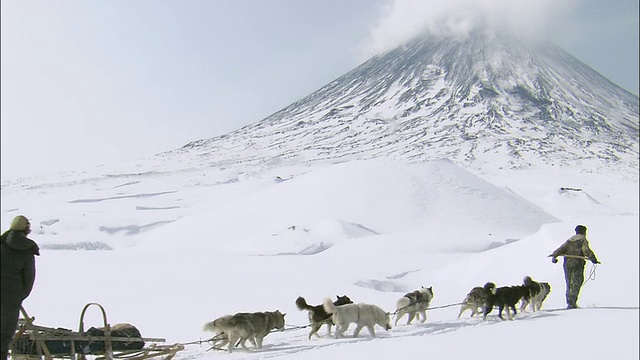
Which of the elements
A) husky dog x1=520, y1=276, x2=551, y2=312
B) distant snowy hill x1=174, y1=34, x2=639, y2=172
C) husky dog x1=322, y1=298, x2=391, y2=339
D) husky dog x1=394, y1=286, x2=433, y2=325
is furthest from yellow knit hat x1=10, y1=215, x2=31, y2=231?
distant snowy hill x1=174, y1=34, x2=639, y2=172

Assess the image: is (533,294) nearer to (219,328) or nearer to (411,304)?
(411,304)

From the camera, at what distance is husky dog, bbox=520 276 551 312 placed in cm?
826

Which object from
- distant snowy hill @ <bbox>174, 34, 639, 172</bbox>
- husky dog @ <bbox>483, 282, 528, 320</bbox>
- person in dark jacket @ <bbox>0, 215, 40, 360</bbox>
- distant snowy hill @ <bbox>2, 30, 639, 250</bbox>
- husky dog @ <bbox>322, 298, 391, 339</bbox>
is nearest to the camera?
person in dark jacket @ <bbox>0, 215, 40, 360</bbox>

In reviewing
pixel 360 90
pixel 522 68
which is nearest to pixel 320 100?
pixel 360 90

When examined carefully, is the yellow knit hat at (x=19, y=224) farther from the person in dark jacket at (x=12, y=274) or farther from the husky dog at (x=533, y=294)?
the husky dog at (x=533, y=294)

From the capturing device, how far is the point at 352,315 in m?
6.93

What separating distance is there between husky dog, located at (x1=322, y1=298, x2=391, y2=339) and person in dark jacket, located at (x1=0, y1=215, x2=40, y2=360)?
362 centimetres

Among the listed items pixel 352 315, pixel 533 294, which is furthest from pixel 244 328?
pixel 533 294

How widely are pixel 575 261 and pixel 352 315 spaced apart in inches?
149

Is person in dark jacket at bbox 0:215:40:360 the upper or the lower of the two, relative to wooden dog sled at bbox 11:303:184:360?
upper

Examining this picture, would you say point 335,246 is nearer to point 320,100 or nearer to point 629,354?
point 629,354

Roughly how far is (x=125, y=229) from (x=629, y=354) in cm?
4003

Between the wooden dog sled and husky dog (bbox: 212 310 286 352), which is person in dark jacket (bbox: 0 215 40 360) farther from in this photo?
husky dog (bbox: 212 310 286 352)

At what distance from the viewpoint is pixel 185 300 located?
11.9m
